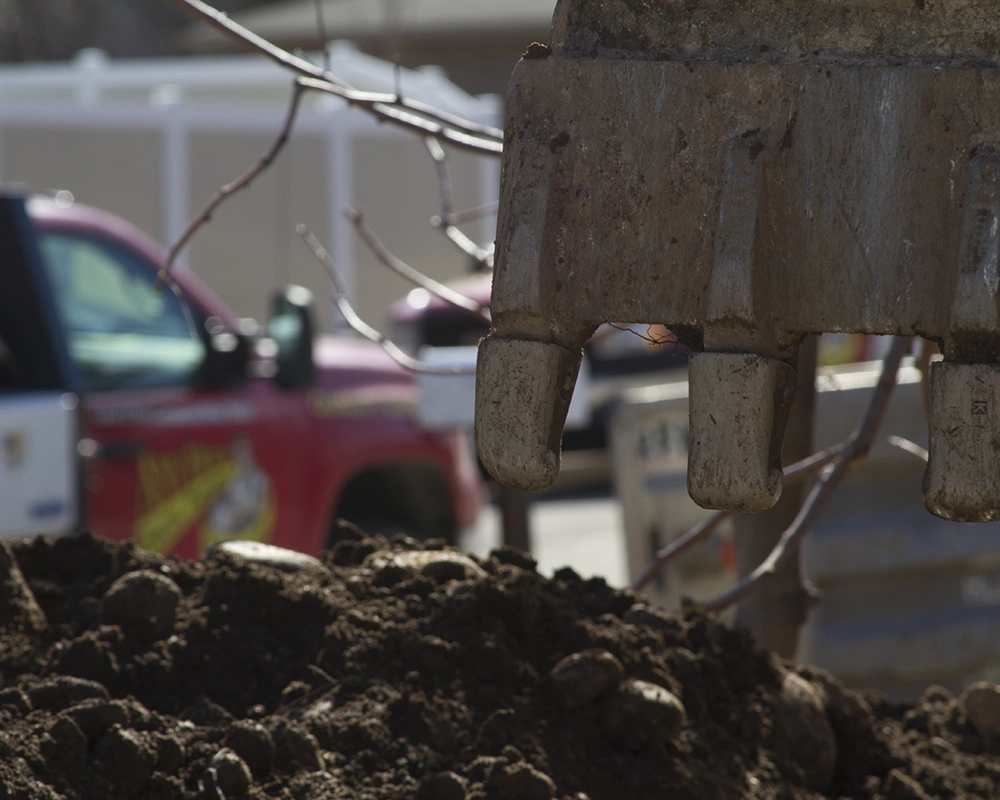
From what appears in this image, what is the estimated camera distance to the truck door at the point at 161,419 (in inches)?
209

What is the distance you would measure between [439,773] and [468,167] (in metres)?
13.6

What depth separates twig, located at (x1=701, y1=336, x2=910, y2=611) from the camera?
2.75 meters

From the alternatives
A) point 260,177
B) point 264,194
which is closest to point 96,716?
point 264,194

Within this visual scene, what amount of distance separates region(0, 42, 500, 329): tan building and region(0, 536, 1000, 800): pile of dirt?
11.2 m

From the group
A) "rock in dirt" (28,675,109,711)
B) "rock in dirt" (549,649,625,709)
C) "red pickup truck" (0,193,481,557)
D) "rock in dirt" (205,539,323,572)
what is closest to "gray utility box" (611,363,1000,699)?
"red pickup truck" (0,193,481,557)

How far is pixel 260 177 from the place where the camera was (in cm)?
1414

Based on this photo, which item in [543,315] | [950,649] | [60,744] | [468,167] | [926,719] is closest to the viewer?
[543,315]

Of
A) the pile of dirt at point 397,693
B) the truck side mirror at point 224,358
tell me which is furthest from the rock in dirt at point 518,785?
the truck side mirror at point 224,358

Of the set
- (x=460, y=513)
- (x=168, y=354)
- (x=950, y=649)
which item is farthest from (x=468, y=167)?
(x=950, y=649)

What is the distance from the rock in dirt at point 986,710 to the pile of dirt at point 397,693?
4.5 inches

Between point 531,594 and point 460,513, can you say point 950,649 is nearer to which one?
point 460,513

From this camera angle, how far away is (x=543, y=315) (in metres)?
1.65

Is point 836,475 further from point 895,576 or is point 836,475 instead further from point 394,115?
point 895,576

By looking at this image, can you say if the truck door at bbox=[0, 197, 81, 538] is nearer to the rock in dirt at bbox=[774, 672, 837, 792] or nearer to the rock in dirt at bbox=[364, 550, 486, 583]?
the rock in dirt at bbox=[364, 550, 486, 583]
